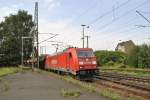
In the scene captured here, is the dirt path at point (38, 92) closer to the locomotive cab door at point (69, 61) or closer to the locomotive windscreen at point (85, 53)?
the locomotive windscreen at point (85, 53)

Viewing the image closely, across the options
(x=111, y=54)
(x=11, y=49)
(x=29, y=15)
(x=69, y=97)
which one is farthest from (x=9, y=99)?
(x=29, y=15)

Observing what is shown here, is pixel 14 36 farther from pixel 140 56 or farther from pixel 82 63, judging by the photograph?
pixel 82 63

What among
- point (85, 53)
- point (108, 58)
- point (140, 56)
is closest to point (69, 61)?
point (85, 53)

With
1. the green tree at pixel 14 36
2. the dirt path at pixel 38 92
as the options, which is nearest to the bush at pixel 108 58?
the green tree at pixel 14 36

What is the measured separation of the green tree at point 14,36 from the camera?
3558 inches

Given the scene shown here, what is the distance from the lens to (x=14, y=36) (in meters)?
92.2

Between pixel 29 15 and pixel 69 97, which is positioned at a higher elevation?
pixel 29 15

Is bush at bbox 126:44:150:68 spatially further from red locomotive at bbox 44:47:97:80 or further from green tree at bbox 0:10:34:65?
green tree at bbox 0:10:34:65

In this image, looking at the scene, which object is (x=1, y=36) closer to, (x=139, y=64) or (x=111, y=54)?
(x=111, y=54)

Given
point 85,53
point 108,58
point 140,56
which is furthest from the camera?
point 108,58

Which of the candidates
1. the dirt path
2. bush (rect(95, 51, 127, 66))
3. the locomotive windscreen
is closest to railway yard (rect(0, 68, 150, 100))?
the dirt path

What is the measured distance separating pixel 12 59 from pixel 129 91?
7415cm

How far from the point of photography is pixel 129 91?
19.0m

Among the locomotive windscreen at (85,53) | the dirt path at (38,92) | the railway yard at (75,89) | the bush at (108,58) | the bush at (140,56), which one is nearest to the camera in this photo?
the dirt path at (38,92)
